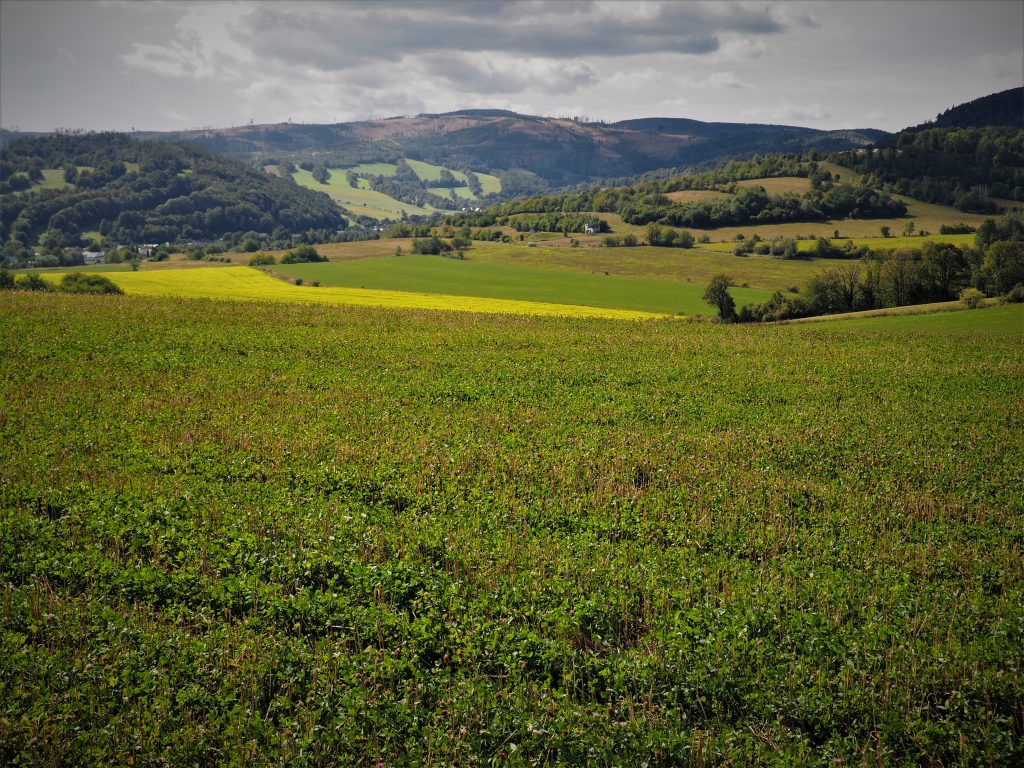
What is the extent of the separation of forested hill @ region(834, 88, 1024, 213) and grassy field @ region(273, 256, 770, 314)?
10827 cm

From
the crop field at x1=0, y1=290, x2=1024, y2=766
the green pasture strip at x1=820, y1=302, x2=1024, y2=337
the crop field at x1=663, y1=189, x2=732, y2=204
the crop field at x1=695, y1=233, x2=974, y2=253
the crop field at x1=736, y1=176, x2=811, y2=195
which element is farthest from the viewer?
the crop field at x1=736, y1=176, x2=811, y2=195

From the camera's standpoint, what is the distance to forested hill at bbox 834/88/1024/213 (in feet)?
528

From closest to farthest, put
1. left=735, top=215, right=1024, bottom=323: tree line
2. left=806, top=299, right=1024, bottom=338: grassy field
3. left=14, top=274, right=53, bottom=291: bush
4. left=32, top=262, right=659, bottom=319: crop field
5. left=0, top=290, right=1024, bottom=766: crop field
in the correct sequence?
1. left=0, top=290, right=1024, bottom=766: crop field
2. left=806, top=299, right=1024, bottom=338: grassy field
3. left=14, top=274, right=53, bottom=291: bush
4. left=32, top=262, right=659, bottom=319: crop field
5. left=735, top=215, right=1024, bottom=323: tree line

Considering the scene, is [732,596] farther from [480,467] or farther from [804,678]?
[480,467]

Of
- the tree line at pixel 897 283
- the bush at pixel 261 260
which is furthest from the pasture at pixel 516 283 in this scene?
the tree line at pixel 897 283

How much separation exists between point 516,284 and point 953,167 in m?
151

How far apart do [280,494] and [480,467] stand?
4400 millimetres

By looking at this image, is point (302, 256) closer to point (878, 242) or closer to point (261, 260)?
point (261, 260)

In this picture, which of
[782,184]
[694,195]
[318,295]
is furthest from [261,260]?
[782,184]

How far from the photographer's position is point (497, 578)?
33.0 ft

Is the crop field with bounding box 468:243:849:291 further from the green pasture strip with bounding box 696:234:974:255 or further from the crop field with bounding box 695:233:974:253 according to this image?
the green pasture strip with bounding box 696:234:974:255

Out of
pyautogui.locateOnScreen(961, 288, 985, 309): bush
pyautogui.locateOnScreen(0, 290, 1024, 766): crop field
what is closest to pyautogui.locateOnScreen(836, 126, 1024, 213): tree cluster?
pyautogui.locateOnScreen(961, 288, 985, 309): bush

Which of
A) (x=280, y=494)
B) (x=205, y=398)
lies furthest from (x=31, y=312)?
(x=280, y=494)

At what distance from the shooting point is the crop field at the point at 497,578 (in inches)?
275
